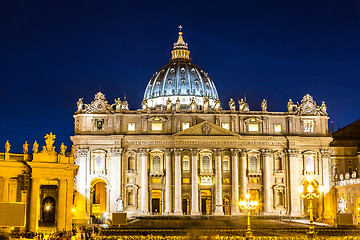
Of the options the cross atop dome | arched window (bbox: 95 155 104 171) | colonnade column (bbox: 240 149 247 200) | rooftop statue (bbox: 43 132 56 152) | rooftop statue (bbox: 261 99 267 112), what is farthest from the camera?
the cross atop dome

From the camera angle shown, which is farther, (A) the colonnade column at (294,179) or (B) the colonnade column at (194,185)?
(A) the colonnade column at (294,179)

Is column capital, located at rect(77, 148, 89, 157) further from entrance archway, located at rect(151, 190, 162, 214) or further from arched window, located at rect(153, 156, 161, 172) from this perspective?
entrance archway, located at rect(151, 190, 162, 214)

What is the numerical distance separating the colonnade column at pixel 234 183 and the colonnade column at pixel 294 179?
25.5ft

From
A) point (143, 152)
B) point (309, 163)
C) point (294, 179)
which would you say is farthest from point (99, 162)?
point (309, 163)

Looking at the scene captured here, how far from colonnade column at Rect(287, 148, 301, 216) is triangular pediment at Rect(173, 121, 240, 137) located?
29.9ft

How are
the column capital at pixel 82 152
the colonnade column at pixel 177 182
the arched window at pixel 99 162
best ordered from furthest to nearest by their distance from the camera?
the arched window at pixel 99 162 < the column capital at pixel 82 152 < the colonnade column at pixel 177 182

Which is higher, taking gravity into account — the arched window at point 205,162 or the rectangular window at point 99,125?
the rectangular window at point 99,125

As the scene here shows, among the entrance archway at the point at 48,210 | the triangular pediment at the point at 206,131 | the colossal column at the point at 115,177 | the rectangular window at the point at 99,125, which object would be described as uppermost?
the rectangular window at the point at 99,125

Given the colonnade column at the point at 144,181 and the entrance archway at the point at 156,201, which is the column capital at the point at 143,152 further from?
Answer: the entrance archway at the point at 156,201

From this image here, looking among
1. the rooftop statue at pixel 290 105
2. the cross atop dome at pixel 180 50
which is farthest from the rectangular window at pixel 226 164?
the cross atop dome at pixel 180 50

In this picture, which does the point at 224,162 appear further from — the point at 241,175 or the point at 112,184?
the point at 112,184

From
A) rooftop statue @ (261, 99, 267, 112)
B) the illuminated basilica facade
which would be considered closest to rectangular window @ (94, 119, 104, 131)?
the illuminated basilica facade

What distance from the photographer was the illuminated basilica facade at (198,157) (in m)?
87.9

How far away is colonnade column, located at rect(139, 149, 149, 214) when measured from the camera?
287 feet
